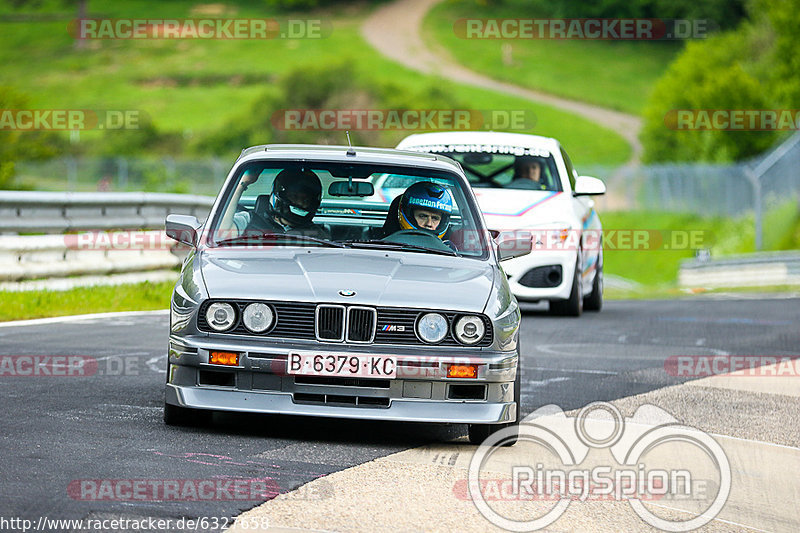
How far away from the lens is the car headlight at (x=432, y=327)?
6750 millimetres

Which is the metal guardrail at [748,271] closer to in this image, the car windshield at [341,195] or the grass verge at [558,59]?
the car windshield at [341,195]

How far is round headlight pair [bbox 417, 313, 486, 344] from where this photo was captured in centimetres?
676

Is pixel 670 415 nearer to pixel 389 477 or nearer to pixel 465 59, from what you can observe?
pixel 389 477

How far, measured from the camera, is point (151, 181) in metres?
30.0

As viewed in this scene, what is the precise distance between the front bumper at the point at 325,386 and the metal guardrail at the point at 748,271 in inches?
754

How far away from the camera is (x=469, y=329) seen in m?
6.86

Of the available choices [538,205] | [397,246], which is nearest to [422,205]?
[397,246]

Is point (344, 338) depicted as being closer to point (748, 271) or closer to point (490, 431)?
point (490, 431)

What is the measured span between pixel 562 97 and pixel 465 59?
13298 millimetres
